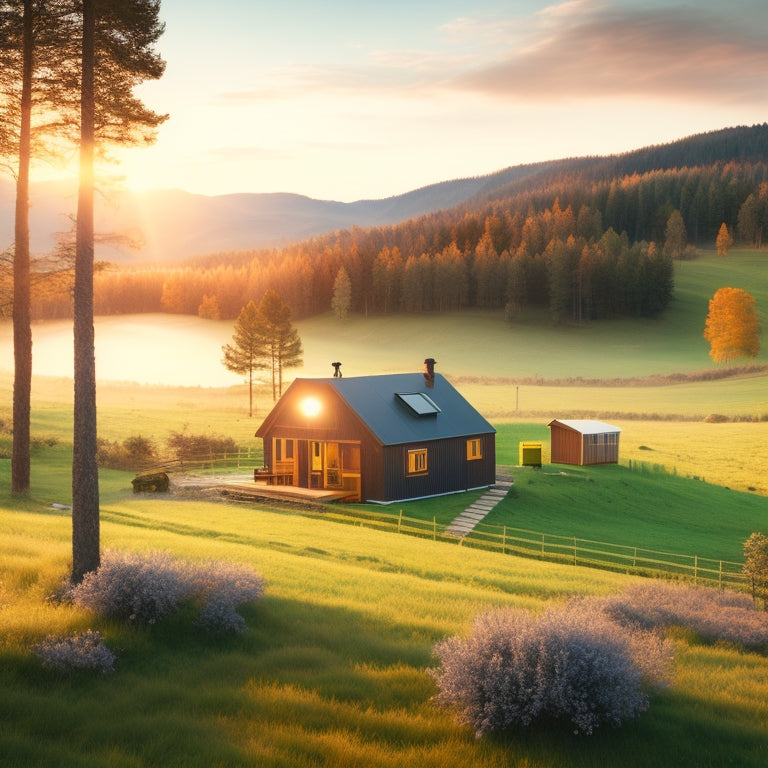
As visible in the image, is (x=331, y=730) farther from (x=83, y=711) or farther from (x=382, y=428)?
(x=382, y=428)

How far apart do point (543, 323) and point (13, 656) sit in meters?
124

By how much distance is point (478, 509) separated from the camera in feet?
113

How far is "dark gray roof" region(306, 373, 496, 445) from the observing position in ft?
117

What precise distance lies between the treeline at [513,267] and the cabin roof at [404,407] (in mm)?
85946

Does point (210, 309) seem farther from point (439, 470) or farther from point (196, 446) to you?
point (439, 470)

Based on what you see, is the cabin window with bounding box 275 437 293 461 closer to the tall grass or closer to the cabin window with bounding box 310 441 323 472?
the cabin window with bounding box 310 441 323 472

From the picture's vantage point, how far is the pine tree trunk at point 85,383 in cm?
1438

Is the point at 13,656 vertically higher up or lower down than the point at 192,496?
higher up

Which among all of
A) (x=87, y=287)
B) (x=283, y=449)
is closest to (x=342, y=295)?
(x=283, y=449)

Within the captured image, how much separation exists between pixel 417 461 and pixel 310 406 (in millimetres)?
5226

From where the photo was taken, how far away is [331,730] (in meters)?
9.52

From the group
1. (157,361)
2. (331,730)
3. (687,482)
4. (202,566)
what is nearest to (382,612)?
(202,566)

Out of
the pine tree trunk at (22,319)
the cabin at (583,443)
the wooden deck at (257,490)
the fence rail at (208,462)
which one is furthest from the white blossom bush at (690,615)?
the fence rail at (208,462)

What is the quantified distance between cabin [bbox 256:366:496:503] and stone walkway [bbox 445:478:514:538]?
0.88 metres
